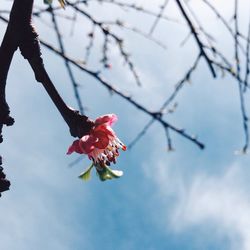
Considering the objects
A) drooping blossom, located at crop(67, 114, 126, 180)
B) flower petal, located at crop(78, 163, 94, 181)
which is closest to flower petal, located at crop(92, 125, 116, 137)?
drooping blossom, located at crop(67, 114, 126, 180)

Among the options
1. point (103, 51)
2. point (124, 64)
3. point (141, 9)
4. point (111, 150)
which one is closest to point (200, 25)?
point (141, 9)

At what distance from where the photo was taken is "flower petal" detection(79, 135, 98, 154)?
1246 mm

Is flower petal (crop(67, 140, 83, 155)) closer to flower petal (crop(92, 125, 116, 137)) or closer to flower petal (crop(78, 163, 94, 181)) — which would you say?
flower petal (crop(92, 125, 116, 137))

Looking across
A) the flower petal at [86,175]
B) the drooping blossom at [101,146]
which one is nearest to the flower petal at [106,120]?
the drooping blossom at [101,146]

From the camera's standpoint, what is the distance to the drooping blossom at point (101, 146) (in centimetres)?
126

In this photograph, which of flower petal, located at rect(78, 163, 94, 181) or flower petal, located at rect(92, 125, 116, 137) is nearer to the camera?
flower petal, located at rect(92, 125, 116, 137)

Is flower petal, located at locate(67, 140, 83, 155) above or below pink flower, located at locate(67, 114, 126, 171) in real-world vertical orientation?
below

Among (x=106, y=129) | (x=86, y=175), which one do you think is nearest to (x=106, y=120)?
(x=106, y=129)

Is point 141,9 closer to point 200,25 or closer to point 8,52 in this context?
point 200,25

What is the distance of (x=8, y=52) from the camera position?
45.2 inches

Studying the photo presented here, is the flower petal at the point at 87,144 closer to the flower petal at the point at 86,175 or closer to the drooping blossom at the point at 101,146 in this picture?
the drooping blossom at the point at 101,146

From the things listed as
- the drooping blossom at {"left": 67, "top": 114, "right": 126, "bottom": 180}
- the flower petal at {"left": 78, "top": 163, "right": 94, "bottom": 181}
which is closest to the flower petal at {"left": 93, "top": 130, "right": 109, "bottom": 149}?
the drooping blossom at {"left": 67, "top": 114, "right": 126, "bottom": 180}

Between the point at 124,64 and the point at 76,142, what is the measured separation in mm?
2215

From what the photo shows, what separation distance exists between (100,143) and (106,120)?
0.08 meters
